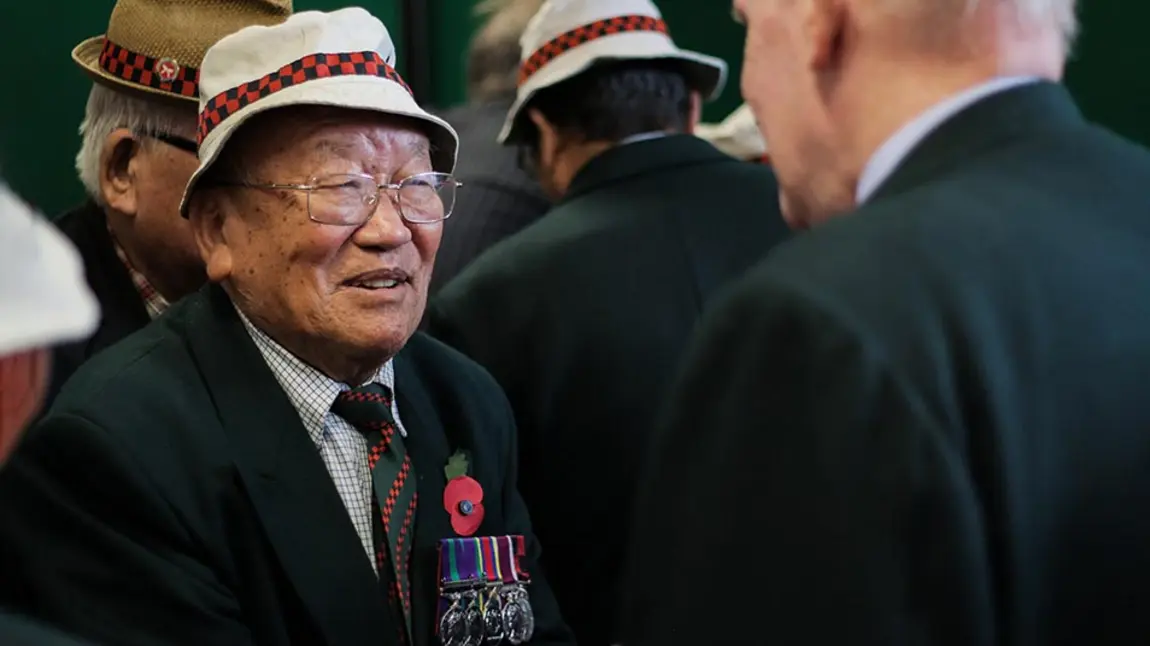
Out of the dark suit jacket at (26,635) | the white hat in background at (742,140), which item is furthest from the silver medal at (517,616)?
the white hat in background at (742,140)

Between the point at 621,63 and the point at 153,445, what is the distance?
1.31 m

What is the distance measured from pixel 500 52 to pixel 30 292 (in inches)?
101

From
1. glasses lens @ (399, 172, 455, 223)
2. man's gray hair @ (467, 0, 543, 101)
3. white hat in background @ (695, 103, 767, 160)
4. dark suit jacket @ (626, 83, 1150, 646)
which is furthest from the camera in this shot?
white hat in background @ (695, 103, 767, 160)

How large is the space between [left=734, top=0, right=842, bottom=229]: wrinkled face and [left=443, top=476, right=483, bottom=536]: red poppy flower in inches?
27.3

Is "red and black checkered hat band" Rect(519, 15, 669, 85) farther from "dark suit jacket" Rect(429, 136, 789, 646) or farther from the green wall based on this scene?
the green wall

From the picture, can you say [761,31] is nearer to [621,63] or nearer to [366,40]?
[366,40]

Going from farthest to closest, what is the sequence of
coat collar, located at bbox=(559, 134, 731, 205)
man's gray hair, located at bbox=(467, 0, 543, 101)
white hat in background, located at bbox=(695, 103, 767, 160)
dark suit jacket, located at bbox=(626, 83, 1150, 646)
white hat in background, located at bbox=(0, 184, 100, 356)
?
white hat in background, located at bbox=(695, 103, 767, 160), man's gray hair, located at bbox=(467, 0, 543, 101), coat collar, located at bbox=(559, 134, 731, 205), dark suit jacket, located at bbox=(626, 83, 1150, 646), white hat in background, located at bbox=(0, 184, 100, 356)

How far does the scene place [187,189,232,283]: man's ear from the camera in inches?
74.3

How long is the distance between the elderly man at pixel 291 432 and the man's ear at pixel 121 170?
462 mm

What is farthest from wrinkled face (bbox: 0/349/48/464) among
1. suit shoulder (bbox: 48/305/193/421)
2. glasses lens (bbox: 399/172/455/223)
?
glasses lens (bbox: 399/172/455/223)

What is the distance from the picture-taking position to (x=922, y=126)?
1.22m

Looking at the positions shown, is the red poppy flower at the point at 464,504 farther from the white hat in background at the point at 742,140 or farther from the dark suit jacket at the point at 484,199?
the white hat in background at the point at 742,140

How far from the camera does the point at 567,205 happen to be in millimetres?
2549

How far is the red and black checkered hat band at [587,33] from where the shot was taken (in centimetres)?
274
